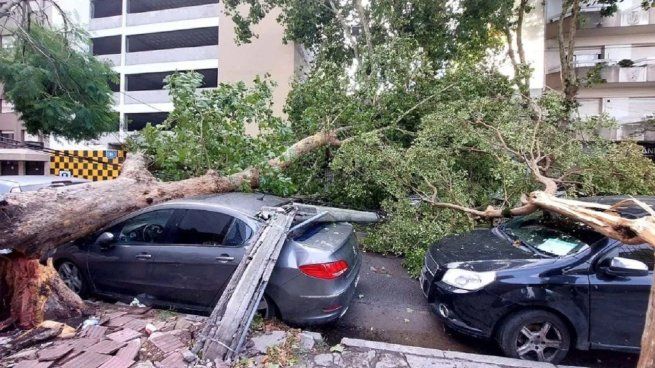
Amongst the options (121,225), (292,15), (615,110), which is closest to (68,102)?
(292,15)

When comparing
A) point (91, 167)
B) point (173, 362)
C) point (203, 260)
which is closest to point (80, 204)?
point (203, 260)

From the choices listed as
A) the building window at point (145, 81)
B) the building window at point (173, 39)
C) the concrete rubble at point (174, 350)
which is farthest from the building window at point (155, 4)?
the concrete rubble at point (174, 350)

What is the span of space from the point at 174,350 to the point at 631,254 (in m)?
4.13

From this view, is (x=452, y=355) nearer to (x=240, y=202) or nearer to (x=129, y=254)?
(x=240, y=202)

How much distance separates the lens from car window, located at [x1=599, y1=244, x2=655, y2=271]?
3.29m

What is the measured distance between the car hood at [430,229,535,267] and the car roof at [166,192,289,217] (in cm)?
205

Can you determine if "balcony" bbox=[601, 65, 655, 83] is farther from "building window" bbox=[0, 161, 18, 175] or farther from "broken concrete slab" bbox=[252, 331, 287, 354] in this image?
"building window" bbox=[0, 161, 18, 175]

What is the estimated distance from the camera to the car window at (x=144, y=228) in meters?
4.14

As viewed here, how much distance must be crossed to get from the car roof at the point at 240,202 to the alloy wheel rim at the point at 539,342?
293cm

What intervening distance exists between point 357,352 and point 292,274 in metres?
0.93

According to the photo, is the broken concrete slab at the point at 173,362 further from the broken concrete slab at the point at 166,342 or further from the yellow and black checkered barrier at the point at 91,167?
the yellow and black checkered barrier at the point at 91,167

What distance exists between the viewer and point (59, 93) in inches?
457

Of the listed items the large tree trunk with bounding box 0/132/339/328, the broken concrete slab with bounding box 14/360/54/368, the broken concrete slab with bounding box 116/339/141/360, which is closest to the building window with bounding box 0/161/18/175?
the large tree trunk with bounding box 0/132/339/328

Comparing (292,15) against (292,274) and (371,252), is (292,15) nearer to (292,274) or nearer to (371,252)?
(371,252)
